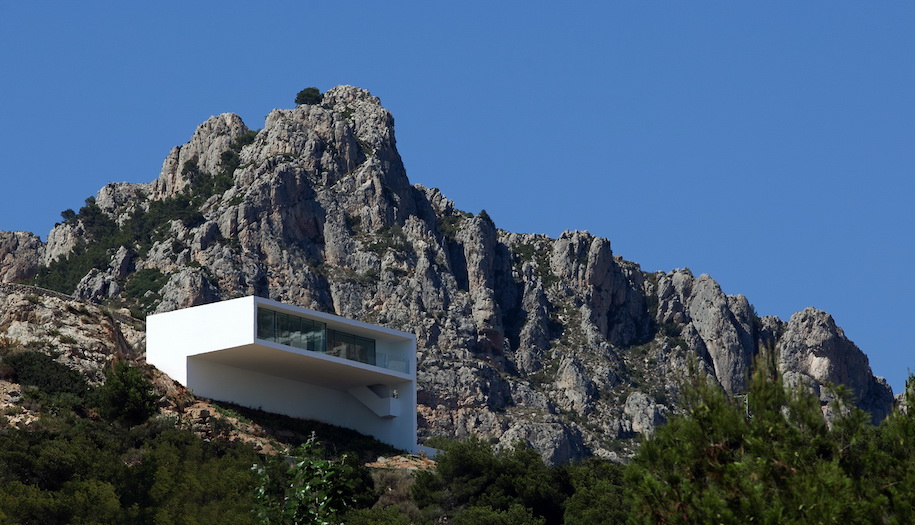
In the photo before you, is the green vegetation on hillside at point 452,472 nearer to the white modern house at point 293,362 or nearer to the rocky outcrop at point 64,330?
the rocky outcrop at point 64,330

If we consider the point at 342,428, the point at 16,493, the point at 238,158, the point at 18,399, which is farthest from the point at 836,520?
the point at 238,158

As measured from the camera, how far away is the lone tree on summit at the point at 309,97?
13988 centimetres

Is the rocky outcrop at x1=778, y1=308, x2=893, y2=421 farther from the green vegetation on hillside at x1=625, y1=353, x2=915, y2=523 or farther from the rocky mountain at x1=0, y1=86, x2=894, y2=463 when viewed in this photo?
the green vegetation on hillside at x1=625, y1=353, x2=915, y2=523

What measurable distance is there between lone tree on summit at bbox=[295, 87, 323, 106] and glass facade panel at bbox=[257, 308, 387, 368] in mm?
85503

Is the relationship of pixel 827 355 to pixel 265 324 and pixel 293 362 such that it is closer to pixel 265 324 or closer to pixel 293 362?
pixel 293 362

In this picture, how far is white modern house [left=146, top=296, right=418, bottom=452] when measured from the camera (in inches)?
2052

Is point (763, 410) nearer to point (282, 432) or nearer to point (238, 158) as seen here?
point (282, 432)

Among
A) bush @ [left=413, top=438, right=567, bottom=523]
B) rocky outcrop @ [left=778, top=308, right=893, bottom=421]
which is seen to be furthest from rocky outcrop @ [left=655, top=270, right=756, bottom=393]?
bush @ [left=413, top=438, right=567, bottom=523]

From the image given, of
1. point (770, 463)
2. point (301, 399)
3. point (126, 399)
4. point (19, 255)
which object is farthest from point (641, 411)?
point (770, 463)

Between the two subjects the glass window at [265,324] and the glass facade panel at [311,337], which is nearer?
the glass window at [265,324]

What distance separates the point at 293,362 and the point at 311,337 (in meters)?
1.14

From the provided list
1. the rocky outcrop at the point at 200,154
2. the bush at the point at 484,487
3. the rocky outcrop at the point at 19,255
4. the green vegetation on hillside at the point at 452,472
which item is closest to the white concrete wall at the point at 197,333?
the green vegetation on hillside at the point at 452,472

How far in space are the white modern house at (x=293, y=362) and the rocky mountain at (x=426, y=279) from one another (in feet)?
144

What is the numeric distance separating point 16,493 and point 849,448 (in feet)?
74.1
